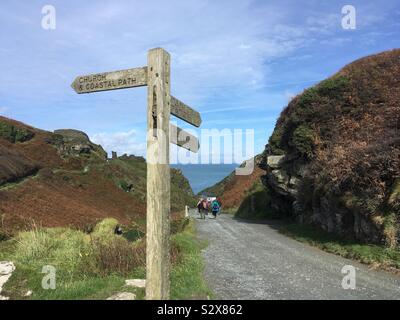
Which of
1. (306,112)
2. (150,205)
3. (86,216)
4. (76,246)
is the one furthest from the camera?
(86,216)

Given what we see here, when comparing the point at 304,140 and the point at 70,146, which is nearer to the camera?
the point at 304,140

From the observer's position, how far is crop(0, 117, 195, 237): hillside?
26266mm

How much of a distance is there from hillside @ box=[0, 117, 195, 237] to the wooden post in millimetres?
12154

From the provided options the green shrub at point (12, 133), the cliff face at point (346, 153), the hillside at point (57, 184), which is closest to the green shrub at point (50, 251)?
the hillside at point (57, 184)

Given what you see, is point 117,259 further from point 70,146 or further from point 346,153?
point 70,146

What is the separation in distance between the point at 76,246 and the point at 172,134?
808 cm

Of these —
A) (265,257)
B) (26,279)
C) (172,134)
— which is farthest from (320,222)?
(172,134)

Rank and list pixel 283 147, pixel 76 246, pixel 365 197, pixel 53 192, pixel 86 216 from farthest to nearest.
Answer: pixel 53 192, pixel 86 216, pixel 283 147, pixel 365 197, pixel 76 246

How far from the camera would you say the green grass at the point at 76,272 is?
26.6 feet

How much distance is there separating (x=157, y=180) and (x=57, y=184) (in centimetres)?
3362

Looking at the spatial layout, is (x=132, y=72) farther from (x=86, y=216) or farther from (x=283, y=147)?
(x=86, y=216)

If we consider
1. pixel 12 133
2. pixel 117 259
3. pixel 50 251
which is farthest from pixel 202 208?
pixel 12 133

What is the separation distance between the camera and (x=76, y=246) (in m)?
12.8

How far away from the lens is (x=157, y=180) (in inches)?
217
